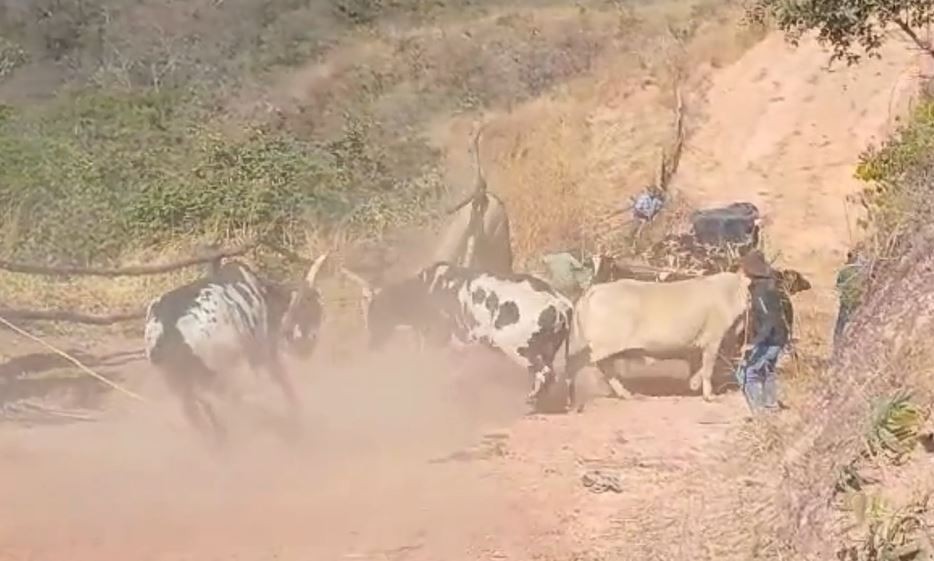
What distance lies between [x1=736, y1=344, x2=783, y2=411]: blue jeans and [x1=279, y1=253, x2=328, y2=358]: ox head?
3.29m

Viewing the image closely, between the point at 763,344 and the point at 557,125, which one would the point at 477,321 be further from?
the point at 557,125

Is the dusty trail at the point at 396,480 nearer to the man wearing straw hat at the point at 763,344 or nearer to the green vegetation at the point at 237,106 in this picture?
the man wearing straw hat at the point at 763,344

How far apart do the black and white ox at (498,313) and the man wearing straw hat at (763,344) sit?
1.47 metres

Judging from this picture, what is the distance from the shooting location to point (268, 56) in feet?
92.5

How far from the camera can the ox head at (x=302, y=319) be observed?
1127 cm

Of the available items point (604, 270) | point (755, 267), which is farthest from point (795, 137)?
point (755, 267)

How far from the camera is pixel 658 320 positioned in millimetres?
12133

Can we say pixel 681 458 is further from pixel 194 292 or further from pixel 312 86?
pixel 312 86

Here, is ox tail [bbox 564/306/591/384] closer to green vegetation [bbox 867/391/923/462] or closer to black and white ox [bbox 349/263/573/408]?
black and white ox [bbox 349/263/573/408]

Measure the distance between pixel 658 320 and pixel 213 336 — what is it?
3.80m

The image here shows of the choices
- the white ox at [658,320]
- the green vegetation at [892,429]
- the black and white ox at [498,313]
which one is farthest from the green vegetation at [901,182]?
the green vegetation at [892,429]

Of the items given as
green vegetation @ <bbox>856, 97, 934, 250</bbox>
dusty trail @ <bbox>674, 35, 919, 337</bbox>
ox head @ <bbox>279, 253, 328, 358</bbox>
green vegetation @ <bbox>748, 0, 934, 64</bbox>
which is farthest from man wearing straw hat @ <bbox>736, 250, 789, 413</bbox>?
dusty trail @ <bbox>674, 35, 919, 337</bbox>

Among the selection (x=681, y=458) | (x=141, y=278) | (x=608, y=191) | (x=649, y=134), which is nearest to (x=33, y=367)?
(x=141, y=278)

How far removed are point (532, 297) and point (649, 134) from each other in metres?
11.5
